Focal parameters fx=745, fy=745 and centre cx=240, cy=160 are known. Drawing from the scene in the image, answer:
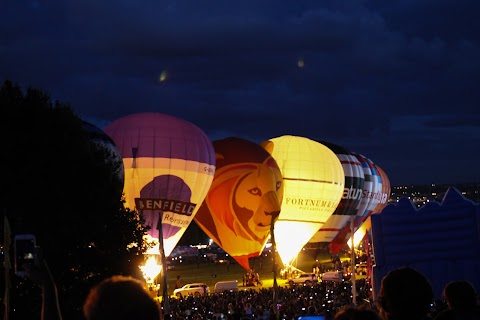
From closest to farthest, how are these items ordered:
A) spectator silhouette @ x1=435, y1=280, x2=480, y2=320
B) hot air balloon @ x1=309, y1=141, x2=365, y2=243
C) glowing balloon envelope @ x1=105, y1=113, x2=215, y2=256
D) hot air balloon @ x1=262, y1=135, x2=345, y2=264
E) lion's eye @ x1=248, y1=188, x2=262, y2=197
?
spectator silhouette @ x1=435, y1=280, x2=480, y2=320 < glowing balloon envelope @ x1=105, y1=113, x2=215, y2=256 < lion's eye @ x1=248, y1=188, x2=262, y2=197 < hot air balloon @ x1=262, y1=135, x2=345, y2=264 < hot air balloon @ x1=309, y1=141, x2=365, y2=243

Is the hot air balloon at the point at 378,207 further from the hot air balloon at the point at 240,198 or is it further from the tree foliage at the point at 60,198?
the tree foliage at the point at 60,198

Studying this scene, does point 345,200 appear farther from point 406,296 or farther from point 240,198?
point 406,296

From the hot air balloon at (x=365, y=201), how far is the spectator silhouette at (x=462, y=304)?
37.4 metres

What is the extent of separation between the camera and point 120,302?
2129 mm

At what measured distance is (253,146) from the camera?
2962 centimetres

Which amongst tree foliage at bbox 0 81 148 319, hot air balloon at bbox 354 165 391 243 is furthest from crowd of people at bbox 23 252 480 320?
hot air balloon at bbox 354 165 391 243

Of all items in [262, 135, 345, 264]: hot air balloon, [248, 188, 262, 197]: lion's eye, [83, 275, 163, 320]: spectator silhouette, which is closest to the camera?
[83, 275, 163, 320]: spectator silhouette

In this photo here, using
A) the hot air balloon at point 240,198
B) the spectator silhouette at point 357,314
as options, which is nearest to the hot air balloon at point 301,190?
the hot air balloon at point 240,198

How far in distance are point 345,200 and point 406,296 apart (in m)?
37.6

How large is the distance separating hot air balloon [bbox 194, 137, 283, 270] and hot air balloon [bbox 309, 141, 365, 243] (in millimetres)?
11206

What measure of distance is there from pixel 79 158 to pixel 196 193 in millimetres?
10303

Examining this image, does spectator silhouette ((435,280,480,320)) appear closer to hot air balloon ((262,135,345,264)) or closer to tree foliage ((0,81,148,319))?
tree foliage ((0,81,148,319))

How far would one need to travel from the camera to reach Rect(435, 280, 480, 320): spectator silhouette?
407 cm

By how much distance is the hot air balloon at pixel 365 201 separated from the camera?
1681 inches
